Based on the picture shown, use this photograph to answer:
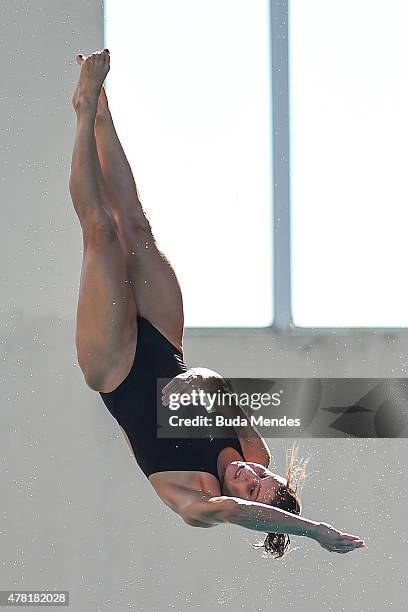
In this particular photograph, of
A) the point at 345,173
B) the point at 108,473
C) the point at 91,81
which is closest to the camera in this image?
the point at 91,81

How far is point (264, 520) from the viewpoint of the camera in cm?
191

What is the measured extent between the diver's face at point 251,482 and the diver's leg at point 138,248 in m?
0.32

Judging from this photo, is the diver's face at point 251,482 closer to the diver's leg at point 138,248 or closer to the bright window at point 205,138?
the diver's leg at point 138,248

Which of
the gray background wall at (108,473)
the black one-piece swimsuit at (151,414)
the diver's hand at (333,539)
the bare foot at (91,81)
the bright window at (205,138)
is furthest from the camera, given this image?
the bright window at (205,138)

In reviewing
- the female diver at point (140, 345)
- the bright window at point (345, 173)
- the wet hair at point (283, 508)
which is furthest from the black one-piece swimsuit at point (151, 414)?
the bright window at point (345, 173)

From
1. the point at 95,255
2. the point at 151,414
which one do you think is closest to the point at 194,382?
the point at 151,414

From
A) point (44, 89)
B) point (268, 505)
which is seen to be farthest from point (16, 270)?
point (268, 505)

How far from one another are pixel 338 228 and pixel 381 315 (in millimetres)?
292

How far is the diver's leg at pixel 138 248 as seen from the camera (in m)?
2.28

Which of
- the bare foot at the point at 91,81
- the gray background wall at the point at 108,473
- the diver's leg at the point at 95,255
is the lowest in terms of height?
the gray background wall at the point at 108,473

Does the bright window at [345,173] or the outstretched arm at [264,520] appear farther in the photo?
the bright window at [345,173]

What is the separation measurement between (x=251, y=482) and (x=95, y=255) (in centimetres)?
55

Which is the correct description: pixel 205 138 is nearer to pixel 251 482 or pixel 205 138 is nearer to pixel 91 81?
pixel 91 81

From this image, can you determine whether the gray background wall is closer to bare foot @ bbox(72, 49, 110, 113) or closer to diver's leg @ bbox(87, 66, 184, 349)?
diver's leg @ bbox(87, 66, 184, 349)
